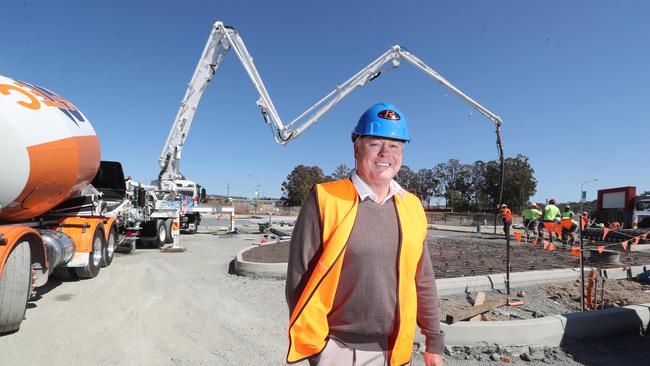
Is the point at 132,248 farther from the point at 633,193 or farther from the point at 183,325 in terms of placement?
the point at 633,193

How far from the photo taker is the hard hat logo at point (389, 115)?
6.35 ft

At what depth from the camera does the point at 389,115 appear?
194 cm

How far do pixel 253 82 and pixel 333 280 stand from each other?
15.6m

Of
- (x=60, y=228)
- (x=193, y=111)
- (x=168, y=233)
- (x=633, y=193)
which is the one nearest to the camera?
(x=60, y=228)

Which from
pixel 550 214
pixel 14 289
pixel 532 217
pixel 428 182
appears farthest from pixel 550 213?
pixel 428 182

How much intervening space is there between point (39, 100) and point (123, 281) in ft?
13.0

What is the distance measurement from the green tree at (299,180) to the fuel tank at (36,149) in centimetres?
6994

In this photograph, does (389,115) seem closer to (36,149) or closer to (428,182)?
(36,149)

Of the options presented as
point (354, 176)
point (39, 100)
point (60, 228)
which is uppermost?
point (39, 100)

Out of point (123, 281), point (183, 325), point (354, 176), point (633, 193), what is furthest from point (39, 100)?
point (633, 193)

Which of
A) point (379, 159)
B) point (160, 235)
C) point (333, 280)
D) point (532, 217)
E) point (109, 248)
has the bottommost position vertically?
point (160, 235)

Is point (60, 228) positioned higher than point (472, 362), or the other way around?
point (60, 228)

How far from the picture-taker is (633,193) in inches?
1020

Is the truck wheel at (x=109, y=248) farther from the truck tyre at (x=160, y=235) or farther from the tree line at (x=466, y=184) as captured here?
the tree line at (x=466, y=184)
